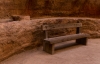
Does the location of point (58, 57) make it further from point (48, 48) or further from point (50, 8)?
point (50, 8)

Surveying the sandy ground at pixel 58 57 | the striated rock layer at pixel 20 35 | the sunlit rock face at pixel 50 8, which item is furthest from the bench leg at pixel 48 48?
the sunlit rock face at pixel 50 8

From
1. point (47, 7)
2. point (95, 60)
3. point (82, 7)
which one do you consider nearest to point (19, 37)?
A: point (95, 60)

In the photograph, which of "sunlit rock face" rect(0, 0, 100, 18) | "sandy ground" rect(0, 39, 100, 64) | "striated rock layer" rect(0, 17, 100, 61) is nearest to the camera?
"striated rock layer" rect(0, 17, 100, 61)

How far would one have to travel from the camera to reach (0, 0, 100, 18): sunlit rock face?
4.63 meters

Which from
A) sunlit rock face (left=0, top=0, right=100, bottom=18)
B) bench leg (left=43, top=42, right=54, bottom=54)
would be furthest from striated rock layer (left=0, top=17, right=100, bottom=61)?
sunlit rock face (left=0, top=0, right=100, bottom=18)

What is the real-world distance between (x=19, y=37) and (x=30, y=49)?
641 mm

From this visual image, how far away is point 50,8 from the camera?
5.67m

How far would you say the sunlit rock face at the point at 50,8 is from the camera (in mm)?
4633

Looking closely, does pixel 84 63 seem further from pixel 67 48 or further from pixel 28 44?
pixel 28 44

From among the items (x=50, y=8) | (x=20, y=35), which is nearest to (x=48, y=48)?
(x=20, y=35)

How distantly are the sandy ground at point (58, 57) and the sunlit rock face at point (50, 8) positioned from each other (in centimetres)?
208

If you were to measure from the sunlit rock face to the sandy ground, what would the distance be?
6.84ft

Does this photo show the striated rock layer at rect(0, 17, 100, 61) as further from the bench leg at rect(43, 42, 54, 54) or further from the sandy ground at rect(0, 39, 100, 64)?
the bench leg at rect(43, 42, 54, 54)

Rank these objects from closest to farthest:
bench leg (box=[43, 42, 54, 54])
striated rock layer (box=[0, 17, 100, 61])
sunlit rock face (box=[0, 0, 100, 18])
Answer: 1. striated rock layer (box=[0, 17, 100, 61])
2. bench leg (box=[43, 42, 54, 54])
3. sunlit rock face (box=[0, 0, 100, 18])
